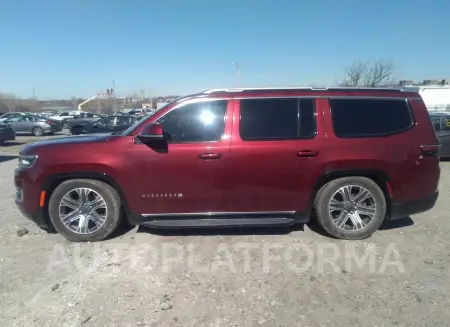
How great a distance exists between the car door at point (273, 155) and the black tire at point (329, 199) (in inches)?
8.3

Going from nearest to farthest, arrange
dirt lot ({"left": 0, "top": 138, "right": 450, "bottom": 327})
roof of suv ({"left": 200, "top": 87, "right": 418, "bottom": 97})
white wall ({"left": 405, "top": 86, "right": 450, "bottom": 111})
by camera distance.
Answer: dirt lot ({"left": 0, "top": 138, "right": 450, "bottom": 327}) < roof of suv ({"left": 200, "top": 87, "right": 418, "bottom": 97}) < white wall ({"left": 405, "top": 86, "right": 450, "bottom": 111})

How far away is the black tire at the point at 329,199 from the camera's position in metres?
3.86

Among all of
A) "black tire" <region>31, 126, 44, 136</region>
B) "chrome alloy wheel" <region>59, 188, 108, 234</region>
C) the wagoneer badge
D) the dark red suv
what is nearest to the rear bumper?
the dark red suv

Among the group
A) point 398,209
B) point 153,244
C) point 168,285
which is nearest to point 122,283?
point 168,285

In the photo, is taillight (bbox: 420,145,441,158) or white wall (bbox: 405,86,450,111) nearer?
taillight (bbox: 420,145,441,158)

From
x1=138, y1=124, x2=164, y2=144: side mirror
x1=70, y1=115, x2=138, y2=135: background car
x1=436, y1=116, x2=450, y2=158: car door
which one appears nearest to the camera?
x1=138, y1=124, x2=164, y2=144: side mirror

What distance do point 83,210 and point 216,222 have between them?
1678mm

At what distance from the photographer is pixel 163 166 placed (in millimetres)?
3686

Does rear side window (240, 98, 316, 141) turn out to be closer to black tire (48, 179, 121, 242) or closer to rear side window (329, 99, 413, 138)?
rear side window (329, 99, 413, 138)

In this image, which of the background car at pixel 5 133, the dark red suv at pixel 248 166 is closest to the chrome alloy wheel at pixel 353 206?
the dark red suv at pixel 248 166

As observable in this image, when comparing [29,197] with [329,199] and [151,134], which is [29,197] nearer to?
[151,134]

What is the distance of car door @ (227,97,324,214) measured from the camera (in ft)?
12.1

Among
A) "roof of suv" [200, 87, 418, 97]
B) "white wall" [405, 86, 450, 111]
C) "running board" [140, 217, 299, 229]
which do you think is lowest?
"running board" [140, 217, 299, 229]

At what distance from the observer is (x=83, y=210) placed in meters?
3.87
